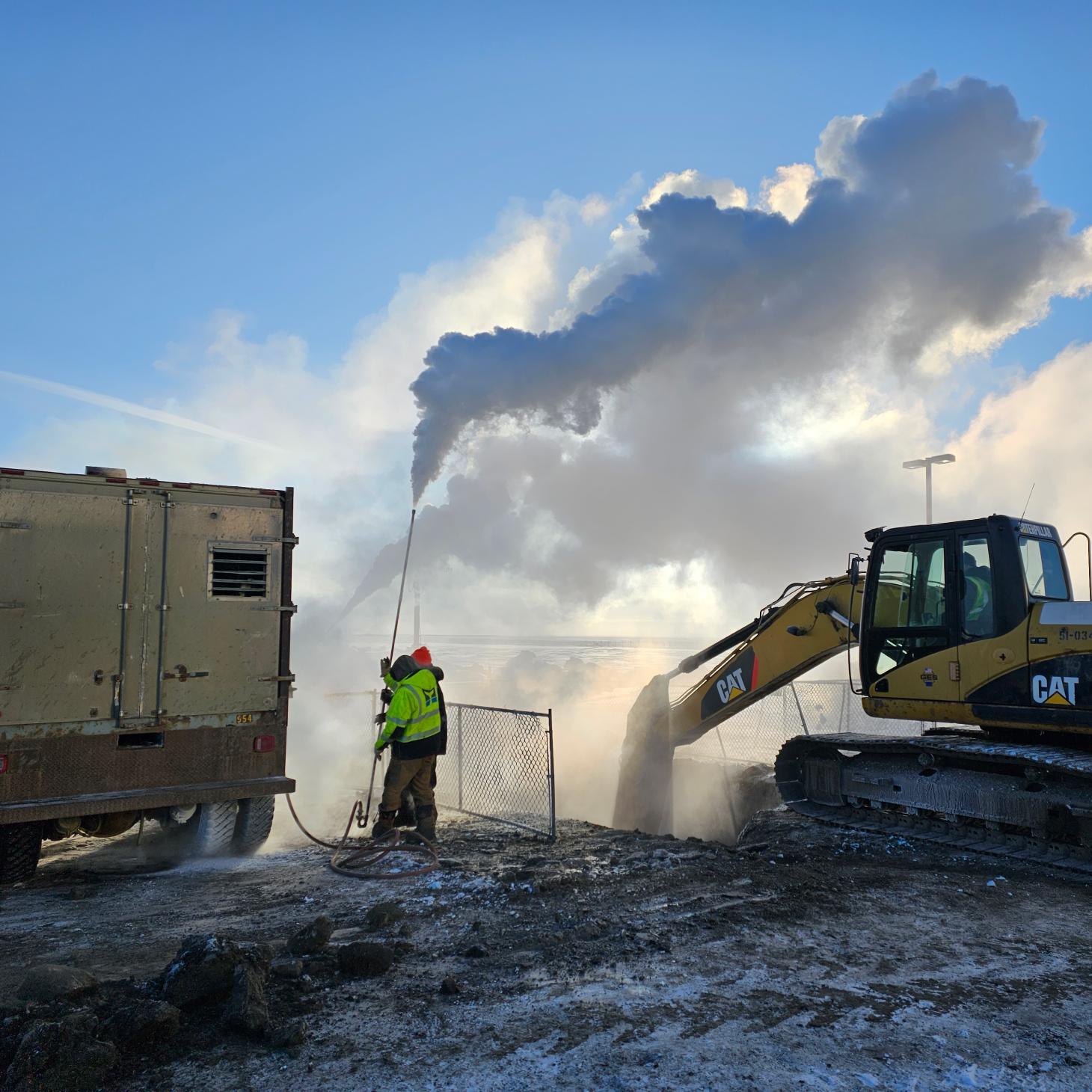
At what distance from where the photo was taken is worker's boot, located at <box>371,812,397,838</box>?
8.10m

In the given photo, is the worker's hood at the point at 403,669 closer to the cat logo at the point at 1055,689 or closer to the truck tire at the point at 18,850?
the truck tire at the point at 18,850

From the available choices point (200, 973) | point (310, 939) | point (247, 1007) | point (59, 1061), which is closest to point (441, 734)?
point (310, 939)

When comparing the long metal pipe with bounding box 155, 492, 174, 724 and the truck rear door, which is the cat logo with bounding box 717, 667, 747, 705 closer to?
the truck rear door

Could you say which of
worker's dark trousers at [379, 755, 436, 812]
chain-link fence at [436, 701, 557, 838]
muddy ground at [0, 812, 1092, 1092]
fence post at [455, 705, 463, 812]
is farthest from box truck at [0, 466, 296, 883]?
fence post at [455, 705, 463, 812]

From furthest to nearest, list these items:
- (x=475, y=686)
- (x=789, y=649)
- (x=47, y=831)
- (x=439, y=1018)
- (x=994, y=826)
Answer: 1. (x=475, y=686)
2. (x=789, y=649)
3. (x=994, y=826)
4. (x=47, y=831)
5. (x=439, y=1018)

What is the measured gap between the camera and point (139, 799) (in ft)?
23.1

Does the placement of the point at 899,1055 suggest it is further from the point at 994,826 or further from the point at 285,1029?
the point at 994,826

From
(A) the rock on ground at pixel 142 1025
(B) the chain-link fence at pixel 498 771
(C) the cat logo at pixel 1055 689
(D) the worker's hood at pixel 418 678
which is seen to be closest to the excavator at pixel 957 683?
(C) the cat logo at pixel 1055 689

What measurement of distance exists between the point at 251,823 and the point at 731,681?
574 centimetres

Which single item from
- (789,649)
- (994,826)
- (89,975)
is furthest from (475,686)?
(89,975)

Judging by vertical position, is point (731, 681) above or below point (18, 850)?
above

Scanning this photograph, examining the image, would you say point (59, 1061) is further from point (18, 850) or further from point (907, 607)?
point (907, 607)

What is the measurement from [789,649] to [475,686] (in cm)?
Answer: 2067

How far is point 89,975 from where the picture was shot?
437 centimetres
